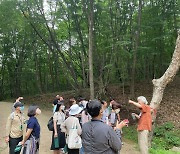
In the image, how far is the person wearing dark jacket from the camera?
314 cm

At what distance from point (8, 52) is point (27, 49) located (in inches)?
87.2

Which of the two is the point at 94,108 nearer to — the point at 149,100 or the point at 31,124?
the point at 31,124

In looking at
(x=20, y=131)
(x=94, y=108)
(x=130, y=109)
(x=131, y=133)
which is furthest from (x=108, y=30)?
(x=94, y=108)

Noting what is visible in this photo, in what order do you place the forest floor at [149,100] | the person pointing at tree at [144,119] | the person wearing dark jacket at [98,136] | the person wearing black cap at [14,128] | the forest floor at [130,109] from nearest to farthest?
the person wearing dark jacket at [98,136], the person wearing black cap at [14,128], the person pointing at tree at [144,119], the forest floor at [130,109], the forest floor at [149,100]

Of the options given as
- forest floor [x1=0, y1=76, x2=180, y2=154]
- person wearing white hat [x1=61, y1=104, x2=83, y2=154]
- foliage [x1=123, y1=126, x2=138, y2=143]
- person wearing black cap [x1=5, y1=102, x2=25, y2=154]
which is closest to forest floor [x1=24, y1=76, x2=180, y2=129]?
forest floor [x1=0, y1=76, x2=180, y2=154]

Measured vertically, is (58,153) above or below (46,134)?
above

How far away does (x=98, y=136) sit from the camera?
3.17 meters

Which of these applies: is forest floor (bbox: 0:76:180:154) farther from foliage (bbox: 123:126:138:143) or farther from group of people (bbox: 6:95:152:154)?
group of people (bbox: 6:95:152:154)

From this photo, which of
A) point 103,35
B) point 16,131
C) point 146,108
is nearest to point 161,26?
point 103,35

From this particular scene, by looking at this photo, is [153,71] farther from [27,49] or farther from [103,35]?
[27,49]

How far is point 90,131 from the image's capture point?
10.7 feet

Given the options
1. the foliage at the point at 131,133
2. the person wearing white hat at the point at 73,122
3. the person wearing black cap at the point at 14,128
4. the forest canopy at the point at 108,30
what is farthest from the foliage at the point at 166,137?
the person wearing black cap at the point at 14,128

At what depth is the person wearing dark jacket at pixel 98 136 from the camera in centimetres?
314

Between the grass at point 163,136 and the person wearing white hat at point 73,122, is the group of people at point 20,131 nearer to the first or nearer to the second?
the person wearing white hat at point 73,122
